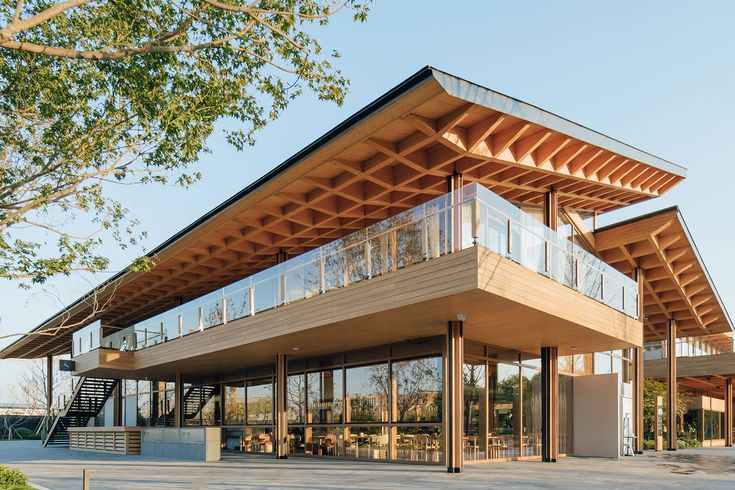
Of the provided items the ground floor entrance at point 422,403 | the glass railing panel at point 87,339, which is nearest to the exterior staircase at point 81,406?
the glass railing panel at point 87,339

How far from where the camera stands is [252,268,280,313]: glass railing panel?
1870cm

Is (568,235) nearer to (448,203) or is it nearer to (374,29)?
(448,203)

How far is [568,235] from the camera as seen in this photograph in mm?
21172

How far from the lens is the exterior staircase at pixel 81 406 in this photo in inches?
1423

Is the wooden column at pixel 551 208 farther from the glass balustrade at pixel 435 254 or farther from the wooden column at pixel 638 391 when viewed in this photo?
the wooden column at pixel 638 391

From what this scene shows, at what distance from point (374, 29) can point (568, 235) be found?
505 inches

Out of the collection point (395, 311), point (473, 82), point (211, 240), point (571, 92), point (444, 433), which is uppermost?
point (571, 92)

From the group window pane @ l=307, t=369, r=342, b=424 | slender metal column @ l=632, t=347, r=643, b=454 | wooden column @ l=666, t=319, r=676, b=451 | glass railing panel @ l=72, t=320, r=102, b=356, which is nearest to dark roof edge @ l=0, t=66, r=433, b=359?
window pane @ l=307, t=369, r=342, b=424

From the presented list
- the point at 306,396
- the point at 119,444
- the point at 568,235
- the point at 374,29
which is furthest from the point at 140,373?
the point at 374,29

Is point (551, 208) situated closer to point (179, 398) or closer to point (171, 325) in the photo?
point (171, 325)

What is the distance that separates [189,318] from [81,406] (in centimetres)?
1820

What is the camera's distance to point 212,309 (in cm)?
2166

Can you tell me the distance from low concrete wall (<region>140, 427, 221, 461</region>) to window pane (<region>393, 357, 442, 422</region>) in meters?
6.17

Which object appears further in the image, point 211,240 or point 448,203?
point 211,240
